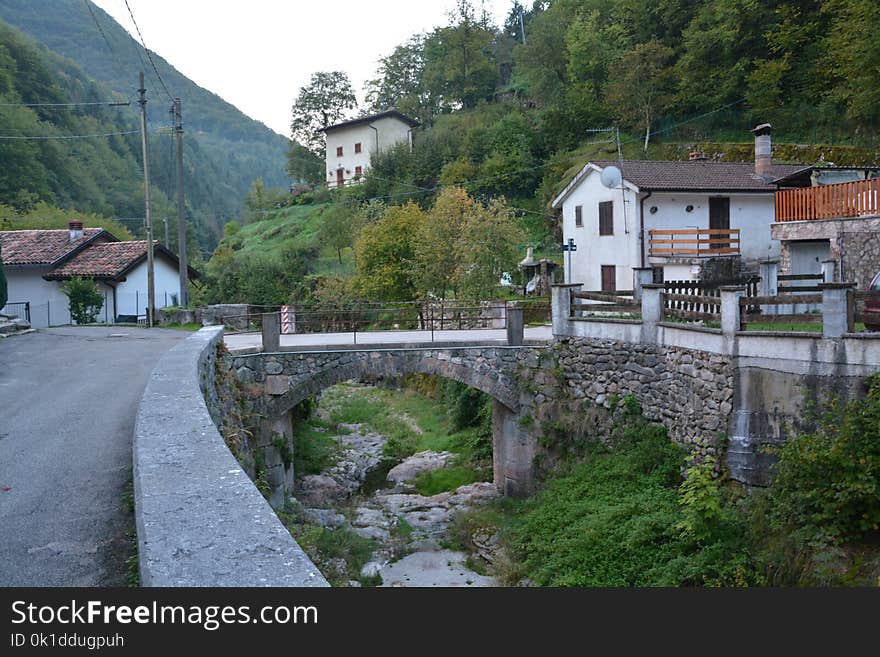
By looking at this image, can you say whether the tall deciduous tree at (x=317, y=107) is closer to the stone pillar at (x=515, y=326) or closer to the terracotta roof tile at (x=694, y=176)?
the terracotta roof tile at (x=694, y=176)

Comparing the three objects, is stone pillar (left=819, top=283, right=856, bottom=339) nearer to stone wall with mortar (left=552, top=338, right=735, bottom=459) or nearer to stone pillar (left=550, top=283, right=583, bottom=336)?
stone wall with mortar (left=552, top=338, right=735, bottom=459)

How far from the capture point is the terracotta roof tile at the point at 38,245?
104 ft

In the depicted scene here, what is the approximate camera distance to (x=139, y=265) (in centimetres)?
3244

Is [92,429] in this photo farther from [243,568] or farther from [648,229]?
[648,229]

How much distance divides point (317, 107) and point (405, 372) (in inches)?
2405

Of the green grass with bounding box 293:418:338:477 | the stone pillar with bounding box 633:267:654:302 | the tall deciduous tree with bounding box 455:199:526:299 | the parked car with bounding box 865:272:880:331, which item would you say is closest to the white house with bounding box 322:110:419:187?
the tall deciduous tree with bounding box 455:199:526:299

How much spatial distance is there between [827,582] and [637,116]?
134ft

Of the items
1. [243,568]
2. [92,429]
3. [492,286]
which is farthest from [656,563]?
[492,286]

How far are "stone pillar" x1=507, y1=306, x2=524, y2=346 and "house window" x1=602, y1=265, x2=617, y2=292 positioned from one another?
9.61m

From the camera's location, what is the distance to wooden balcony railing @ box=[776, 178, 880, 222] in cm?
1818

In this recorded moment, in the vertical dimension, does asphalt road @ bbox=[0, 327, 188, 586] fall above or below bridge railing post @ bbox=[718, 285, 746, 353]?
below

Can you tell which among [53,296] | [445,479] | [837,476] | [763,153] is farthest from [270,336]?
[763,153]

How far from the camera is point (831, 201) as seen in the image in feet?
63.0

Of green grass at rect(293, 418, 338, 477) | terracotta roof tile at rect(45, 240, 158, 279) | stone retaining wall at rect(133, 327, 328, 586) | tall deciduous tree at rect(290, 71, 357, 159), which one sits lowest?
green grass at rect(293, 418, 338, 477)
